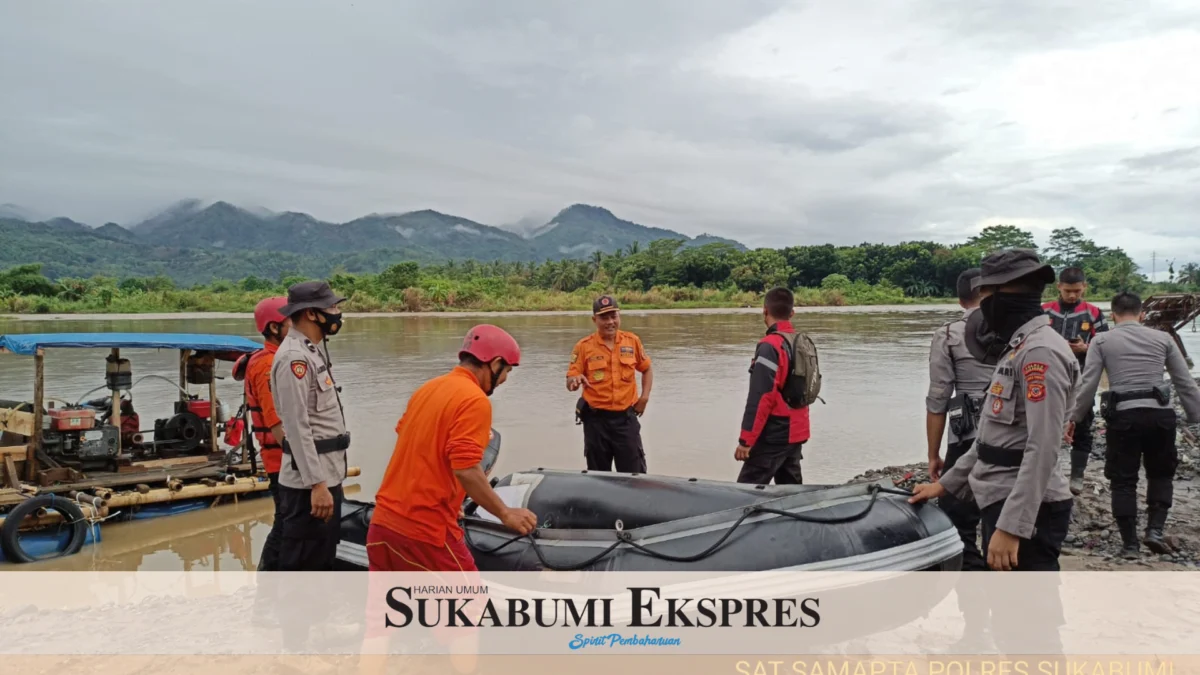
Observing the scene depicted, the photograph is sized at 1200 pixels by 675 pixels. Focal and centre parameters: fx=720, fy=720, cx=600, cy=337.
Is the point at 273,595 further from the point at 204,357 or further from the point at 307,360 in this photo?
the point at 204,357

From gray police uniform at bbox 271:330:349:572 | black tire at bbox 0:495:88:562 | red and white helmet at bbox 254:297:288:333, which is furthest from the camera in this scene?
black tire at bbox 0:495:88:562

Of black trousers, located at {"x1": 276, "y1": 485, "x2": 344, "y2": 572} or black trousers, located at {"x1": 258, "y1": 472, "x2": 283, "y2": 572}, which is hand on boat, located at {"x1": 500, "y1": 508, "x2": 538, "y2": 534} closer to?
black trousers, located at {"x1": 276, "y1": 485, "x2": 344, "y2": 572}

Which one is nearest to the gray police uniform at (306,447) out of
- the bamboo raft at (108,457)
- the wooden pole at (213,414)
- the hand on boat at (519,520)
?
the hand on boat at (519,520)

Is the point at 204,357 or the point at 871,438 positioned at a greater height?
the point at 204,357

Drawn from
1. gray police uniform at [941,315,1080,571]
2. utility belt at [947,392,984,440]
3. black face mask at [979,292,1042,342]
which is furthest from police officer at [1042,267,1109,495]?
gray police uniform at [941,315,1080,571]

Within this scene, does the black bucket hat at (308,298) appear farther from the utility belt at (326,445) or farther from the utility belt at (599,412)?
the utility belt at (599,412)

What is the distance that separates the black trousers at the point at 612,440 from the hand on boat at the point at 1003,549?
2.69m

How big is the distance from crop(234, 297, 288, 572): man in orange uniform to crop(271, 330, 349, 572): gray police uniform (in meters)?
0.16

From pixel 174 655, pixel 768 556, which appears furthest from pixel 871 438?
pixel 174 655

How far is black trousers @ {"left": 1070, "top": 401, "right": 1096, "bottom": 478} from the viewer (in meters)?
5.14

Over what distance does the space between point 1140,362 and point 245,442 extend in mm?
6431

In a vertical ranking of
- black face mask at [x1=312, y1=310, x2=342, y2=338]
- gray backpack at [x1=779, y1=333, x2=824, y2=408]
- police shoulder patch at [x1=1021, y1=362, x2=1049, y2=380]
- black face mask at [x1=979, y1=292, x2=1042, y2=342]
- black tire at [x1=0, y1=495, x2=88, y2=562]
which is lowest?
black tire at [x1=0, y1=495, x2=88, y2=562]

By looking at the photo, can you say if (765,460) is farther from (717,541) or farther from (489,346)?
(489,346)

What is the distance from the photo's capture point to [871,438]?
26.9 feet
